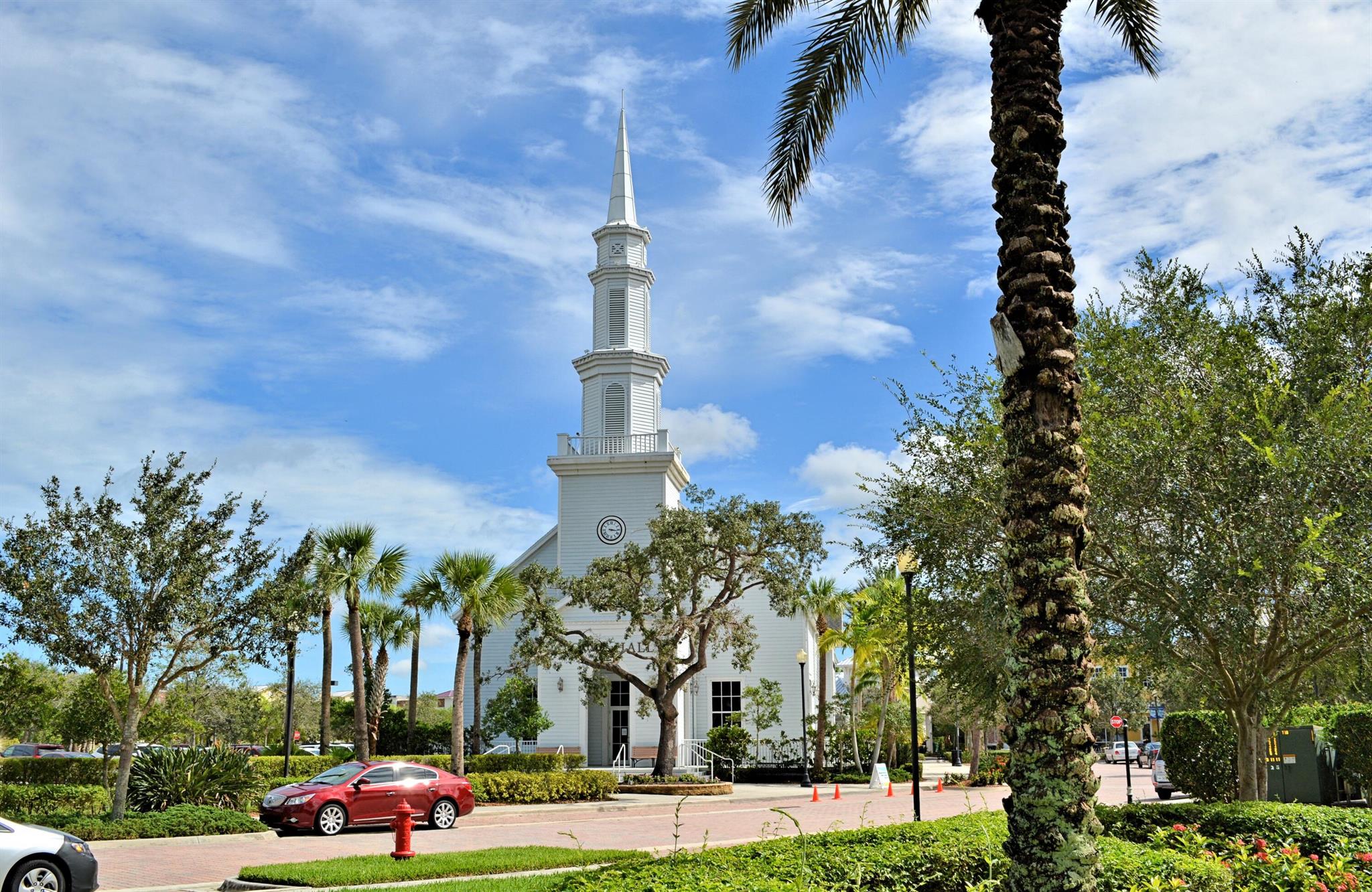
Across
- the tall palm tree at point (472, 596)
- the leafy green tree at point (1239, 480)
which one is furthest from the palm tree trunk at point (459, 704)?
the leafy green tree at point (1239, 480)

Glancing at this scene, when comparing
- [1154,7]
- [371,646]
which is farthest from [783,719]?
[1154,7]

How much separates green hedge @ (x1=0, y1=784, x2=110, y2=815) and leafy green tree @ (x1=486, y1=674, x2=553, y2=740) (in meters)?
15.4

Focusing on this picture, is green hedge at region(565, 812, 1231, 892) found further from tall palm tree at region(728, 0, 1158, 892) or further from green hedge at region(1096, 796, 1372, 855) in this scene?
green hedge at region(1096, 796, 1372, 855)

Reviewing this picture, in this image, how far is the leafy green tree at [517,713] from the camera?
1443 inches

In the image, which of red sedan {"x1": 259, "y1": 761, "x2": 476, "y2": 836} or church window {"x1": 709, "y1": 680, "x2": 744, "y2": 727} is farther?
church window {"x1": 709, "y1": 680, "x2": 744, "y2": 727}

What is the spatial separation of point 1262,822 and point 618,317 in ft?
104

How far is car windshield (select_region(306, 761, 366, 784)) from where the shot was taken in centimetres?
2091

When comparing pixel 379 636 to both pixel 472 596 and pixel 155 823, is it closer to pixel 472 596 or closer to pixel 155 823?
pixel 472 596

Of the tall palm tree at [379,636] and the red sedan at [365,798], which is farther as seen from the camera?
the tall palm tree at [379,636]

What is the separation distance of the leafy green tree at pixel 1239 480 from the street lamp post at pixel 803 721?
2319cm

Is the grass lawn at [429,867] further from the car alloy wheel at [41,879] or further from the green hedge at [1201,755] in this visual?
the green hedge at [1201,755]

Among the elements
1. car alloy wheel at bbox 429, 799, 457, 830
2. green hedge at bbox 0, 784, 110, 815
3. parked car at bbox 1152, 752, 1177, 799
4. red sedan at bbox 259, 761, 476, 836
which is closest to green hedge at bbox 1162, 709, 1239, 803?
parked car at bbox 1152, 752, 1177, 799

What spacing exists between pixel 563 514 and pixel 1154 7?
102 ft

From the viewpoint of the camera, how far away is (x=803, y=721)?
129ft
